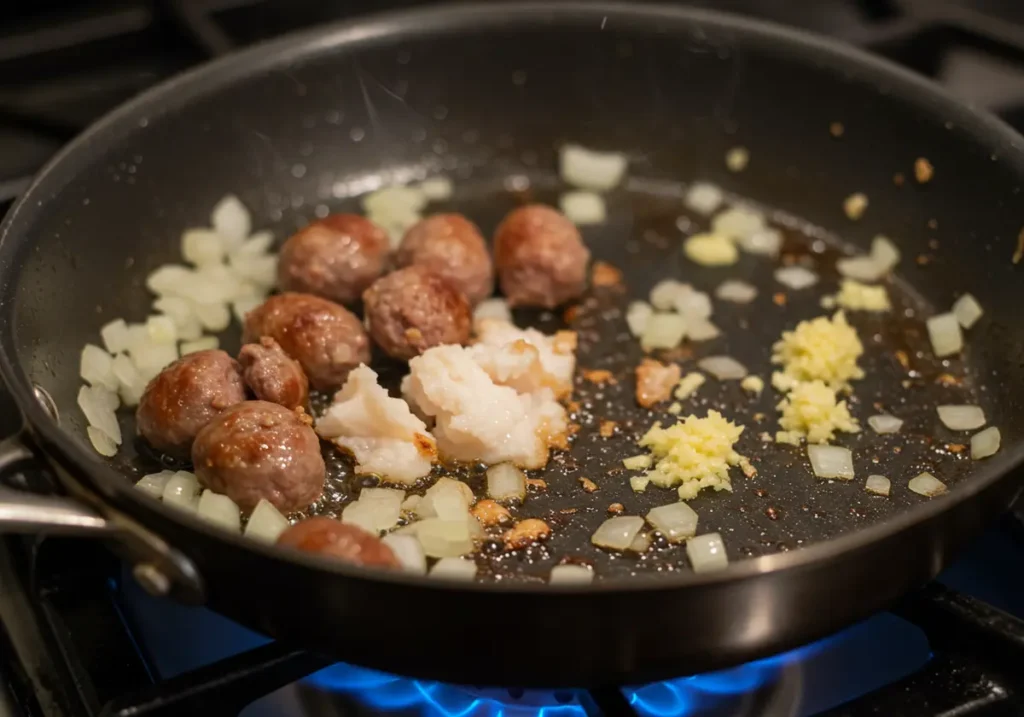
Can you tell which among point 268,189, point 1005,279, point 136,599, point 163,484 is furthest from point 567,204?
point 136,599

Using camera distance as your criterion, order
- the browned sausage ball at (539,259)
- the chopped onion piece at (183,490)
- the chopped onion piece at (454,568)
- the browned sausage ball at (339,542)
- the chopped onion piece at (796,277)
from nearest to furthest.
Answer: the browned sausage ball at (339,542) < the chopped onion piece at (454,568) < the chopped onion piece at (183,490) < the browned sausage ball at (539,259) < the chopped onion piece at (796,277)

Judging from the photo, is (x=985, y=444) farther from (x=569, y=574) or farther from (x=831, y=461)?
(x=569, y=574)

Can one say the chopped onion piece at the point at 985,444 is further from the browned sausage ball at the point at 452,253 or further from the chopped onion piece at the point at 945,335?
the browned sausage ball at the point at 452,253

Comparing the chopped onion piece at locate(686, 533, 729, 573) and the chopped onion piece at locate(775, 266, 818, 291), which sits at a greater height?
the chopped onion piece at locate(775, 266, 818, 291)

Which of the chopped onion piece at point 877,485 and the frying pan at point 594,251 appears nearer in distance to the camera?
the frying pan at point 594,251

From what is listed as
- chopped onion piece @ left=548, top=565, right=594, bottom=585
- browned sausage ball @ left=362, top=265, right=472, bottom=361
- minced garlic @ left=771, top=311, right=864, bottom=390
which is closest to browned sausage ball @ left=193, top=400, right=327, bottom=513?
browned sausage ball @ left=362, top=265, right=472, bottom=361

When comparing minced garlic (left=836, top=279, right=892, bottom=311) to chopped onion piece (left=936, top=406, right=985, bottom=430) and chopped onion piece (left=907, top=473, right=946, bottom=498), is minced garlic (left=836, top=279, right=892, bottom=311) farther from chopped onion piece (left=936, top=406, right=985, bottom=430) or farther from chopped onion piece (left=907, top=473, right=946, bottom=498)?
chopped onion piece (left=907, top=473, right=946, bottom=498)

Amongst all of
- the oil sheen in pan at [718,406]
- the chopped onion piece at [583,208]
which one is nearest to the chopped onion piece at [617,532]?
the oil sheen in pan at [718,406]
